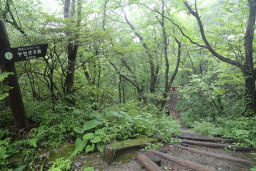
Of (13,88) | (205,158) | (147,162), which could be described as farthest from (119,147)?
(13,88)

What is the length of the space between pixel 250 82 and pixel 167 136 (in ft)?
15.2

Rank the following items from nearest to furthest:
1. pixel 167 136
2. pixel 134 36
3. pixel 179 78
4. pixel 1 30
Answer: pixel 1 30
pixel 167 136
pixel 134 36
pixel 179 78

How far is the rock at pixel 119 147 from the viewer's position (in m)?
2.77

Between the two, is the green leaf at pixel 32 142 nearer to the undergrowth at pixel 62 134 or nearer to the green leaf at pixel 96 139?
the undergrowth at pixel 62 134

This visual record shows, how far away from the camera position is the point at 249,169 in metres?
2.38

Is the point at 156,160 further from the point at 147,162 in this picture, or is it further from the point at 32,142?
the point at 32,142

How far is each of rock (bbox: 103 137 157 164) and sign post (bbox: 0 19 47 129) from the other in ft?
7.37

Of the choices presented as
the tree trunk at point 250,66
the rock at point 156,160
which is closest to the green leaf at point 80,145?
the rock at point 156,160

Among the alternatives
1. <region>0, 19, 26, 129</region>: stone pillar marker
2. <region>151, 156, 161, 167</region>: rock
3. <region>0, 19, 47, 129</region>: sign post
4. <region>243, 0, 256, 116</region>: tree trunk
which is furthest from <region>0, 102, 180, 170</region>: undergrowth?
<region>243, 0, 256, 116</region>: tree trunk

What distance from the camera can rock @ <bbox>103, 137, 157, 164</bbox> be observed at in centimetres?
277

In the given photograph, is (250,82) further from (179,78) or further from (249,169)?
(179,78)

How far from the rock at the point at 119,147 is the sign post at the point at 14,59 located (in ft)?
7.37

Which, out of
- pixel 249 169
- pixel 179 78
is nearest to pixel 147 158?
pixel 249 169

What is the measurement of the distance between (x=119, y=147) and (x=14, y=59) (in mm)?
2968
